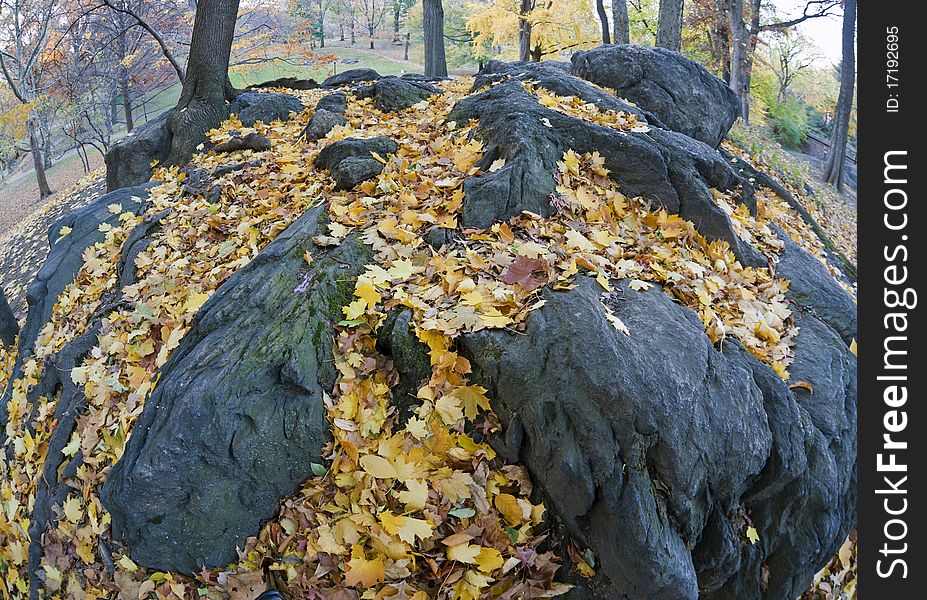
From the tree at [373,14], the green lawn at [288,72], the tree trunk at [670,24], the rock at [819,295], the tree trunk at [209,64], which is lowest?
the rock at [819,295]

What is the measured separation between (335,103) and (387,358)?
4739 millimetres

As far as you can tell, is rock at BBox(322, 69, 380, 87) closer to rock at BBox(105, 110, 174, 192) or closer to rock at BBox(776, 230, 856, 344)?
rock at BBox(105, 110, 174, 192)

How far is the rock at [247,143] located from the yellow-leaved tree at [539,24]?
487 inches

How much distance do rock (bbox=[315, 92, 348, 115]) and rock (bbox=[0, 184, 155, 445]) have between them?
227 cm

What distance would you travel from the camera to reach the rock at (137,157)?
22.2ft

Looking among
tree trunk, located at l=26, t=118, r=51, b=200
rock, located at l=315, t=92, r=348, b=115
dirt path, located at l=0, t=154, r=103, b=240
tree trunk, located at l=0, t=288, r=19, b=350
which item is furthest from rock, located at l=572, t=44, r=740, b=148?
dirt path, located at l=0, t=154, r=103, b=240

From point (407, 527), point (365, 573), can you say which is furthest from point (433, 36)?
point (365, 573)

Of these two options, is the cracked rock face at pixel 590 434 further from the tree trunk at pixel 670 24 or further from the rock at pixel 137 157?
the tree trunk at pixel 670 24

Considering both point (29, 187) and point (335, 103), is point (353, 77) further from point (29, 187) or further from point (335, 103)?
point (29, 187)

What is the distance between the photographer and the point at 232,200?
16.4ft

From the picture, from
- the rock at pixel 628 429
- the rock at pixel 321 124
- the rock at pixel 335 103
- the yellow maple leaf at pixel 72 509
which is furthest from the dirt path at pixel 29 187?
the rock at pixel 628 429

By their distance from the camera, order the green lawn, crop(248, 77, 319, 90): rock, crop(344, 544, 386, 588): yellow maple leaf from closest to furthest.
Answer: crop(344, 544, 386, 588): yellow maple leaf, crop(248, 77, 319, 90): rock, the green lawn

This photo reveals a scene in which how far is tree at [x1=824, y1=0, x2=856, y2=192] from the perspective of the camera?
13656mm
